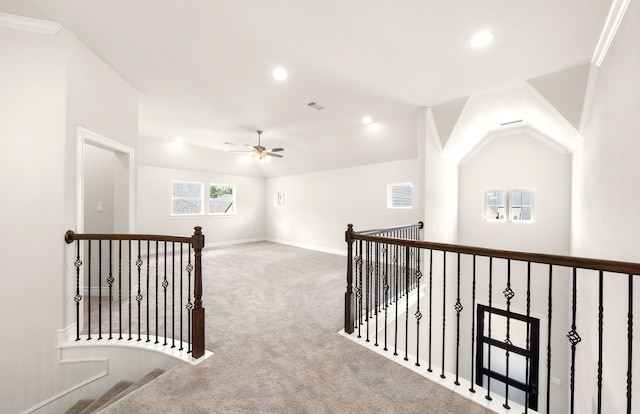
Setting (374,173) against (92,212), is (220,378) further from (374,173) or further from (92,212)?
(374,173)

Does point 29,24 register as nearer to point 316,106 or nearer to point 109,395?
point 316,106

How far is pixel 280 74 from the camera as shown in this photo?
3.46 metres

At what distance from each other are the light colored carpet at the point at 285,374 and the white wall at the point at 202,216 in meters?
4.49

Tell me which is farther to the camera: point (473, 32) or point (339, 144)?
point (339, 144)

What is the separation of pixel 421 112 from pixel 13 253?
18.9 ft

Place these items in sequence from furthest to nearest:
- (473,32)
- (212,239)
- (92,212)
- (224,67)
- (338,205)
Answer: (212,239) < (338,205) < (92,212) < (224,67) < (473,32)

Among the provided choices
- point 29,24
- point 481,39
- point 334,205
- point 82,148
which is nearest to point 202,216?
point 334,205

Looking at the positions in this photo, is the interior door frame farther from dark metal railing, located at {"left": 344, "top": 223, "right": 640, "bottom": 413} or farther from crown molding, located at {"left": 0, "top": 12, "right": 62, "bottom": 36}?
dark metal railing, located at {"left": 344, "top": 223, "right": 640, "bottom": 413}

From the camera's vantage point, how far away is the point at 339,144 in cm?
662

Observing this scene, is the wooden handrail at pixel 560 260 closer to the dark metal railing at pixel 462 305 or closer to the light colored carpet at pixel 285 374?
the dark metal railing at pixel 462 305

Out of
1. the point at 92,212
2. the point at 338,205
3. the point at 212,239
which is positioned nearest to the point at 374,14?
the point at 92,212

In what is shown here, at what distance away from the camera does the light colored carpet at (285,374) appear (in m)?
1.86

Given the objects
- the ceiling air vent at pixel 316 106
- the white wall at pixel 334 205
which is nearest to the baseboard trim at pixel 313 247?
the white wall at pixel 334 205

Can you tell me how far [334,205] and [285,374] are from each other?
5719 mm
